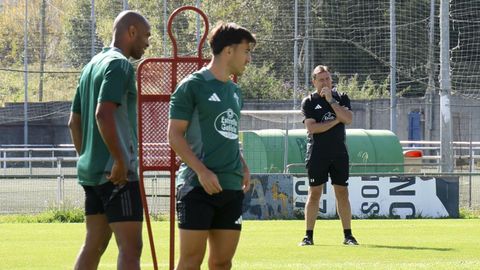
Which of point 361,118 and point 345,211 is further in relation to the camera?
point 361,118

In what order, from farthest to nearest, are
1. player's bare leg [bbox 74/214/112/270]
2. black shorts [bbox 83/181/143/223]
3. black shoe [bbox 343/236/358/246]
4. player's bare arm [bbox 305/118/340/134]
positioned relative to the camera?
black shoe [bbox 343/236/358/246]
player's bare arm [bbox 305/118/340/134]
player's bare leg [bbox 74/214/112/270]
black shorts [bbox 83/181/143/223]

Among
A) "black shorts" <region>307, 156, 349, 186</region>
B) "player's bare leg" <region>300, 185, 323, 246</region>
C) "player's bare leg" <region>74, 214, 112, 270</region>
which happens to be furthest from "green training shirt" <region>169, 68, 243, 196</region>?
"black shorts" <region>307, 156, 349, 186</region>

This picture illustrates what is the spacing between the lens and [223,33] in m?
7.43

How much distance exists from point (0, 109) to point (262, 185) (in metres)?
26.2

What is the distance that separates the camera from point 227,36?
24.3 ft

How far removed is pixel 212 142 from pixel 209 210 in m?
0.43

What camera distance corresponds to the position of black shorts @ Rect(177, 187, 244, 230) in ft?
24.4

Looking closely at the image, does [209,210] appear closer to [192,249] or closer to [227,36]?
[192,249]

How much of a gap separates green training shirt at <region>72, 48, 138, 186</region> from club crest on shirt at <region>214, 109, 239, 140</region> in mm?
693

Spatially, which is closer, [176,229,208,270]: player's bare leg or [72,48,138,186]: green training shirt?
[176,229,208,270]: player's bare leg

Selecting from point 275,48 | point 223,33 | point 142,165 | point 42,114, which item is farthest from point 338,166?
point 42,114

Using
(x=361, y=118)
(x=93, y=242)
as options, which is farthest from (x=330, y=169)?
(x=361, y=118)

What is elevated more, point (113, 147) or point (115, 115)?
point (115, 115)

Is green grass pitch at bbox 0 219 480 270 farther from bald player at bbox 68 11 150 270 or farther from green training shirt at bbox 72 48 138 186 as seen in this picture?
green training shirt at bbox 72 48 138 186
